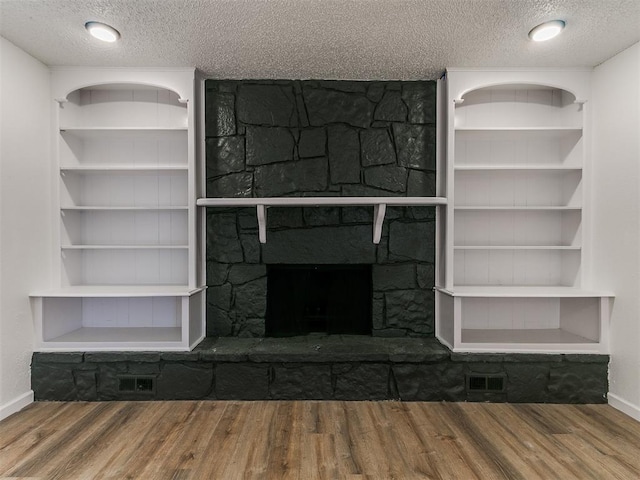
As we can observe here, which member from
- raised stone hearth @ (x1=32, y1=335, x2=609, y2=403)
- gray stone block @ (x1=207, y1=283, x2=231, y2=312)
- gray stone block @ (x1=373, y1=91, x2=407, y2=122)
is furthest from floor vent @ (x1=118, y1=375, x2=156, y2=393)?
gray stone block @ (x1=373, y1=91, x2=407, y2=122)

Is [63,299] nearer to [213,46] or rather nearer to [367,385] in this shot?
[213,46]

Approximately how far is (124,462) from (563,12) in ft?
10.6

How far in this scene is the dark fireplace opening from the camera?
9.72ft

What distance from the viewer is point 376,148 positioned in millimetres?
2857

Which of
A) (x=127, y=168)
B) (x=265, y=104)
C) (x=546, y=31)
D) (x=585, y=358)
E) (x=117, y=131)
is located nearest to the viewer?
(x=546, y=31)

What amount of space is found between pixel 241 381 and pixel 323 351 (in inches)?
23.0

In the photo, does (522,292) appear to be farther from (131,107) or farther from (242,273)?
(131,107)

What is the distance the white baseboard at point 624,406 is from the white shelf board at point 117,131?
11.2 feet

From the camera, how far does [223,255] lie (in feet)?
9.41

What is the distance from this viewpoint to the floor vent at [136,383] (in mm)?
2473

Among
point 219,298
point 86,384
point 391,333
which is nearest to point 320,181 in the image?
point 219,298

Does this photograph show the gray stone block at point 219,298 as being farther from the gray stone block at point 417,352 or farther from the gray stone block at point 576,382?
the gray stone block at point 576,382

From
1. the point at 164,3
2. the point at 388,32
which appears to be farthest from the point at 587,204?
the point at 164,3

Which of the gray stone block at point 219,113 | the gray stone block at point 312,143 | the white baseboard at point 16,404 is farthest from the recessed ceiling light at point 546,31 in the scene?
the white baseboard at point 16,404
